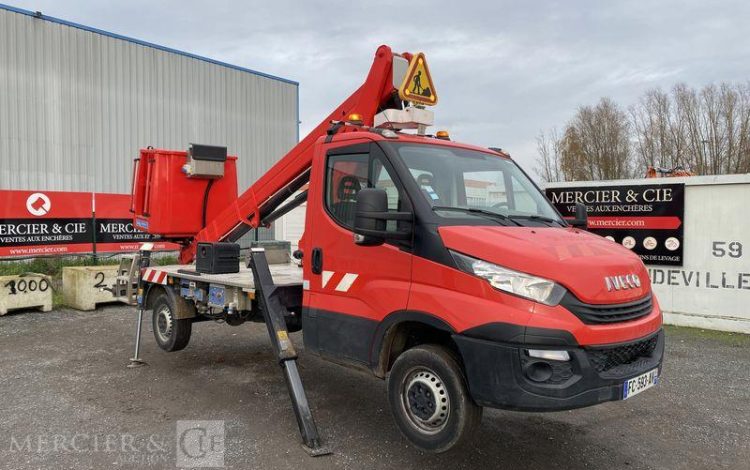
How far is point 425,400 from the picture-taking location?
3762 millimetres

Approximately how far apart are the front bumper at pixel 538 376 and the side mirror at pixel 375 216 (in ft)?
3.02

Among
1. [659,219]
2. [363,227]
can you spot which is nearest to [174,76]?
[659,219]

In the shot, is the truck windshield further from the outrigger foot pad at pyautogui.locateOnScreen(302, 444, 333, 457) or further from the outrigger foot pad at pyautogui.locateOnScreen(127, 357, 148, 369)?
the outrigger foot pad at pyautogui.locateOnScreen(127, 357, 148, 369)

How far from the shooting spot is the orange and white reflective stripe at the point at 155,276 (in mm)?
6855

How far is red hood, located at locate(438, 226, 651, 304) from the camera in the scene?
11.2 ft

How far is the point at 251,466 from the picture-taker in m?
4.08

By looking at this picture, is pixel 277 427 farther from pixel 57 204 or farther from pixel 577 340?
pixel 57 204

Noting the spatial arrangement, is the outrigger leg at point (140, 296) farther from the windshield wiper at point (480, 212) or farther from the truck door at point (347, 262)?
the windshield wiper at point (480, 212)

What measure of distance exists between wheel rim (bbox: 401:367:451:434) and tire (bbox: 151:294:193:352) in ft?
12.6

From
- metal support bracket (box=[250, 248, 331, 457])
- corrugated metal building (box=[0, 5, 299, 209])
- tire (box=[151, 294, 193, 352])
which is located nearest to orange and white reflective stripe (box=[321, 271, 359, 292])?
metal support bracket (box=[250, 248, 331, 457])

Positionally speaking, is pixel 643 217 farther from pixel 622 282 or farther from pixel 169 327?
pixel 169 327

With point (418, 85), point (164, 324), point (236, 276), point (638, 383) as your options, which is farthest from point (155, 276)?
point (638, 383)

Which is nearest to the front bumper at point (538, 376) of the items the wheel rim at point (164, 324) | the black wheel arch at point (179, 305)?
the black wheel arch at point (179, 305)

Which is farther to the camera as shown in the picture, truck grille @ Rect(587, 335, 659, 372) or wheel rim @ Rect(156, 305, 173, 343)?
wheel rim @ Rect(156, 305, 173, 343)
